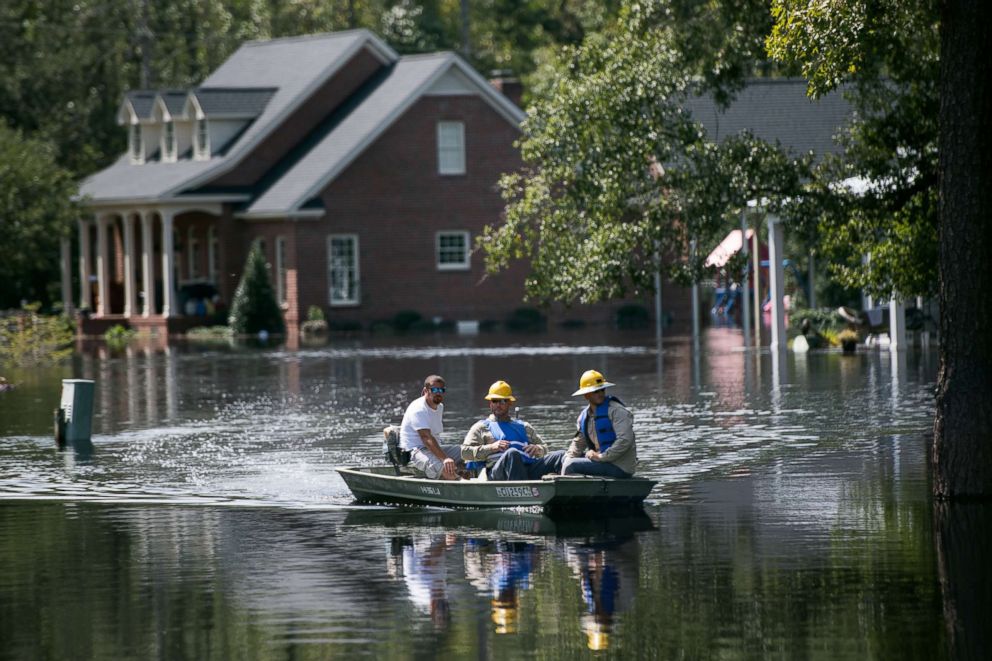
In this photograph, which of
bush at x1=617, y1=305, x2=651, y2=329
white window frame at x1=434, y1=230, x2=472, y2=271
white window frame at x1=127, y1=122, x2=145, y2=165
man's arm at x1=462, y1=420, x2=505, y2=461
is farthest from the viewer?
white window frame at x1=127, y1=122, x2=145, y2=165

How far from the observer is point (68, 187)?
2270 inches

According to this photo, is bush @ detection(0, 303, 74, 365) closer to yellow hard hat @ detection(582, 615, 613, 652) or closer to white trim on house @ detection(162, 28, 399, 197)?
white trim on house @ detection(162, 28, 399, 197)

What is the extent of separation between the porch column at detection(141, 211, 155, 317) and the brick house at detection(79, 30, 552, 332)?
0.06 m

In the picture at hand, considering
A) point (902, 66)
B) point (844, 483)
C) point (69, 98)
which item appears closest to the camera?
point (844, 483)

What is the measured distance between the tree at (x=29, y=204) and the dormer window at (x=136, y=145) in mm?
4597

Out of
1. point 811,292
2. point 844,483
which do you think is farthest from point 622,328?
point 844,483

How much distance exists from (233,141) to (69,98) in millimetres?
14042

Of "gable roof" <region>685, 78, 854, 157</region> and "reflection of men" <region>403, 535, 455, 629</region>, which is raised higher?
"gable roof" <region>685, 78, 854, 157</region>

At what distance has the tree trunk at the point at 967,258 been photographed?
1773 centimetres

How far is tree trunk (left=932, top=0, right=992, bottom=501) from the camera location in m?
17.7

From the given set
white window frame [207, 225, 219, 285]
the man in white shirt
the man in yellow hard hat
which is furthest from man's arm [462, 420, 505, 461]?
white window frame [207, 225, 219, 285]

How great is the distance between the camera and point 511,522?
18.2 metres

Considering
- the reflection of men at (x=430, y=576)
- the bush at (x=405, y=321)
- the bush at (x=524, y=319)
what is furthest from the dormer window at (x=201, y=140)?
the reflection of men at (x=430, y=576)

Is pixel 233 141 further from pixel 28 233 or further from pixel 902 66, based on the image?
pixel 902 66
